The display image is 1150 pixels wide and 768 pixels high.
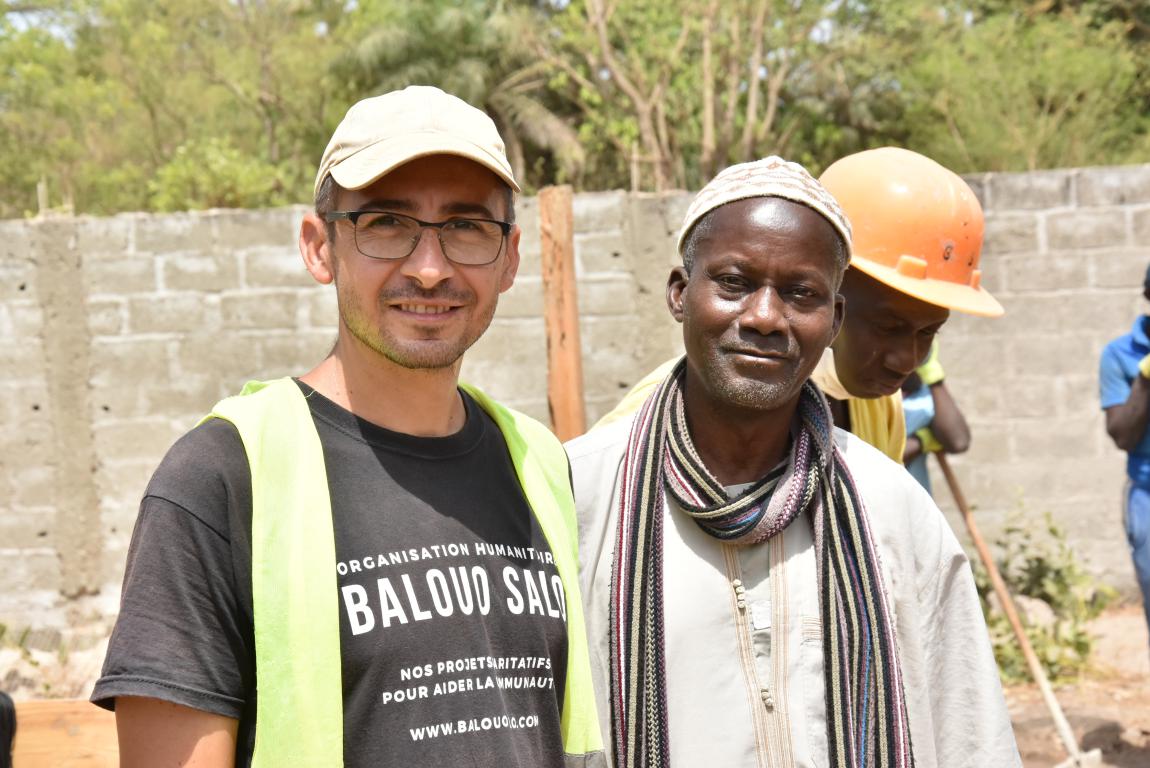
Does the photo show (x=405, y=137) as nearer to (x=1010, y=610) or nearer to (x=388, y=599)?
(x=388, y=599)

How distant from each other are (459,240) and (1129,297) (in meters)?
5.08

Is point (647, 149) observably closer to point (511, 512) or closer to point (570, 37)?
point (570, 37)

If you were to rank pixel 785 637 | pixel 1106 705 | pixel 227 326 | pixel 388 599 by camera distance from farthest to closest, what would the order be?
pixel 227 326 → pixel 1106 705 → pixel 785 637 → pixel 388 599

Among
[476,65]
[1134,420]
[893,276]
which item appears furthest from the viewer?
[476,65]

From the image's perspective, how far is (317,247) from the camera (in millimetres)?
1717

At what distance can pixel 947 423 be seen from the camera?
15.1 ft

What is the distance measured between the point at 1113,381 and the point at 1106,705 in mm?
1835

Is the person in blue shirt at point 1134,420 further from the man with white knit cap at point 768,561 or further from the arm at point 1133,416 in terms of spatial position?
the man with white knit cap at point 768,561

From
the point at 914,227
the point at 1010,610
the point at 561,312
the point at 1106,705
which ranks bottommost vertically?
the point at 1106,705

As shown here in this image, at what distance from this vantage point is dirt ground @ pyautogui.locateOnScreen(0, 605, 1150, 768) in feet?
16.1

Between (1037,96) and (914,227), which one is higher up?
(1037,96)

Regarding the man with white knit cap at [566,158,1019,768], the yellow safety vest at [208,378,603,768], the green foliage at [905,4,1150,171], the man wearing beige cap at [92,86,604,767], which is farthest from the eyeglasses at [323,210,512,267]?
the green foliage at [905,4,1150,171]

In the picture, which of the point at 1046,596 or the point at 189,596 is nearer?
the point at 189,596

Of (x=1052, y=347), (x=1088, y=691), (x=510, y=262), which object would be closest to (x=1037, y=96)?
(x=1052, y=347)
